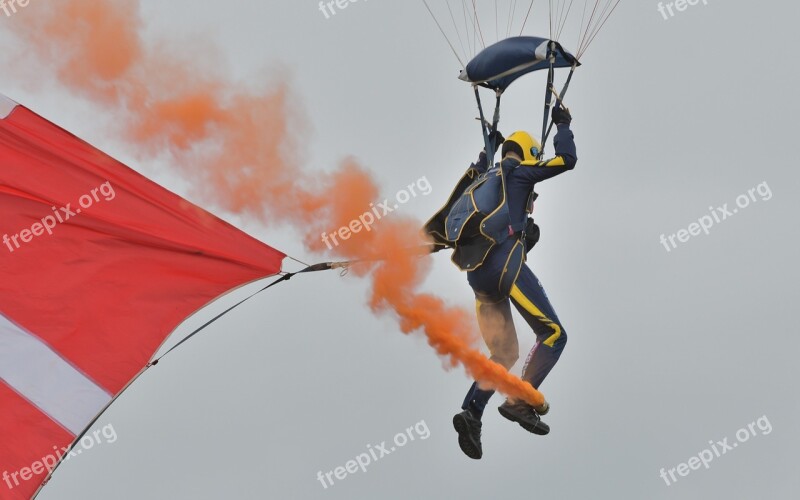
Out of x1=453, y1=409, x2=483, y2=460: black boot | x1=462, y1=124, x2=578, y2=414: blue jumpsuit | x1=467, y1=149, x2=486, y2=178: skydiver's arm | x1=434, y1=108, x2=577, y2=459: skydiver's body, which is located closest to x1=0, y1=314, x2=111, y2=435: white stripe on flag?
x1=453, y1=409, x2=483, y2=460: black boot

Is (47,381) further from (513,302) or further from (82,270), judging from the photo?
(513,302)

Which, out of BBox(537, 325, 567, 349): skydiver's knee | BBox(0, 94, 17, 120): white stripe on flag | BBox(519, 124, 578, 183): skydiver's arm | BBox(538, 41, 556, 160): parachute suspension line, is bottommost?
BBox(537, 325, 567, 349): skydiver's knee

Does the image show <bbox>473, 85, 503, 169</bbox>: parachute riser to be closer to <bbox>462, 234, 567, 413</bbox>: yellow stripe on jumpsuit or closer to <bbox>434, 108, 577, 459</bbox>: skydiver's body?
<bbox>434, 108, 577, 459</bbox>: skydiver's body

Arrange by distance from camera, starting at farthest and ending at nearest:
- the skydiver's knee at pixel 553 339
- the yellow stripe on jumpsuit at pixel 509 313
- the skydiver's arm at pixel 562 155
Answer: the skydiver's knee at pixel 553 339 < the yellow stripe on jumpsuit at pixel 509 313 < the skydiver's arm at pixel 562 155

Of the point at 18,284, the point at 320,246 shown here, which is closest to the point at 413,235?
the point at 320,246

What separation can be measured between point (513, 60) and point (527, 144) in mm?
924

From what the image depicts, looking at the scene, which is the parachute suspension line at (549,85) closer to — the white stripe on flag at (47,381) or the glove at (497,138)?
the glove at (497,138)

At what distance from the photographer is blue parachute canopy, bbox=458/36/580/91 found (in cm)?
1748

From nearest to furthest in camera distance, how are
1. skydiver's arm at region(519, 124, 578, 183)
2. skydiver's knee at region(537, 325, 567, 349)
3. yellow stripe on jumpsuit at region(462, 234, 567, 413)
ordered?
skydiver's arm at region(519, 124, 578, 183) → yellow stripe on jumpsuit at region(462, 234, 567, 413) → skydiver's knee at region(537, 325, 567, 349)

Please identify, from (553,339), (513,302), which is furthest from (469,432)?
(513,302)

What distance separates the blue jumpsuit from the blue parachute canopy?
741mm

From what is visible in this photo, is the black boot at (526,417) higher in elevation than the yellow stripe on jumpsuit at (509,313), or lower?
lower

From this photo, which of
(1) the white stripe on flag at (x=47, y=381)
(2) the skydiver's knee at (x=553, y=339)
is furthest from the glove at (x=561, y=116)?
(1) the white stripe on flag at (x=47, y=381)

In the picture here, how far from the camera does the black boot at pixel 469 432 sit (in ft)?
60.5
